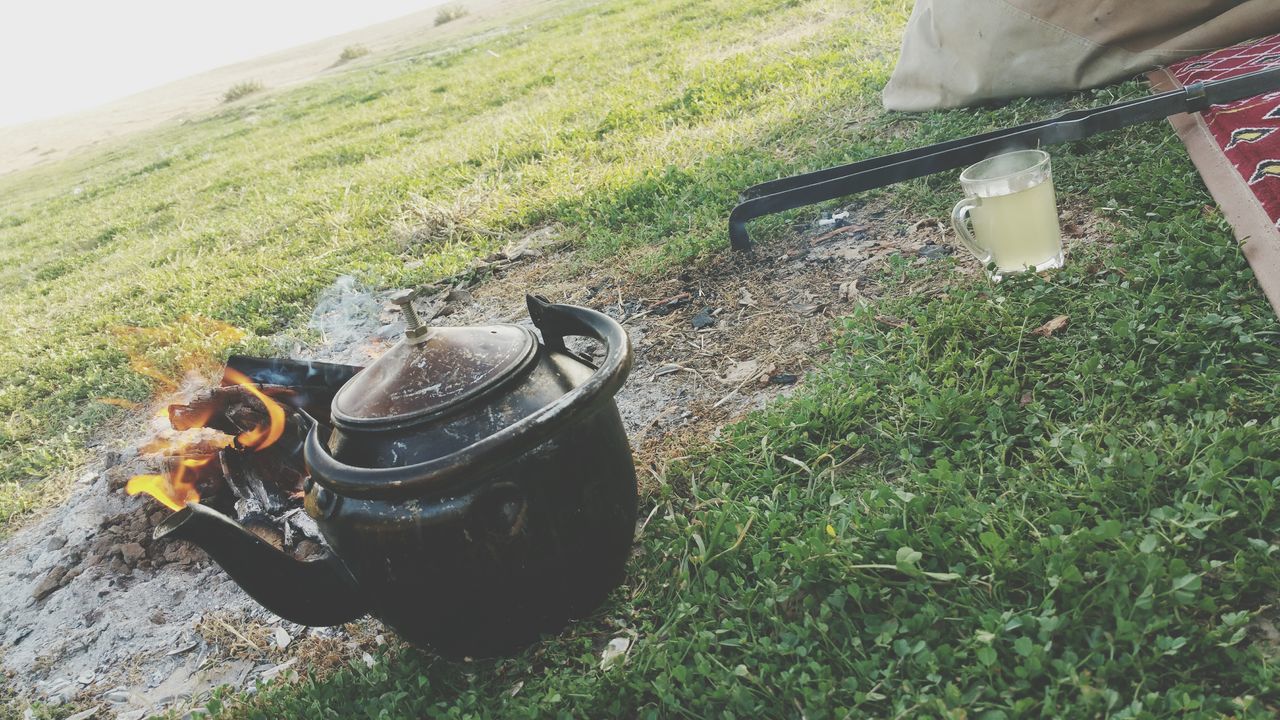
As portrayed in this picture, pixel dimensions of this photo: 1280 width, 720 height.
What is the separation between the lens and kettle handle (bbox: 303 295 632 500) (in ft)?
5.35

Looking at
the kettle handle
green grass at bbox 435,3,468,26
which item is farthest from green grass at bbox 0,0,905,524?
green grass at bbox 435,3,468,26

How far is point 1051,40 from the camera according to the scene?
4.23 meters

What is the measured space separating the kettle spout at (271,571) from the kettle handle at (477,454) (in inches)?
11.0

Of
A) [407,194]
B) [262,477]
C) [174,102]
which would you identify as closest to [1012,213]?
[262,477]

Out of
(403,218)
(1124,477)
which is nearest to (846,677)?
(1124,477)

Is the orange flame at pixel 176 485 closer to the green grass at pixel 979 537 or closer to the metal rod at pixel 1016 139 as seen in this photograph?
the green grass at pixel 979 537

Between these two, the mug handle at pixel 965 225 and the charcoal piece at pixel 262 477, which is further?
the charcoal piece at pixel 262 477

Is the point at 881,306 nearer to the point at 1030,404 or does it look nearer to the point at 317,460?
the point at 1030,404

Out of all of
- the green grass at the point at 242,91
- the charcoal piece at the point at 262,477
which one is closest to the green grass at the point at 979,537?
the charcoal piece at the point at 262,477

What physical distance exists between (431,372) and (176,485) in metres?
1.57

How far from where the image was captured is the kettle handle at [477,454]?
1.63m

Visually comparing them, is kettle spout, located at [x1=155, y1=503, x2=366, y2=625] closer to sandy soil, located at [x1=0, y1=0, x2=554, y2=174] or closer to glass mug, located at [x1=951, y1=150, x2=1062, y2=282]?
glass mug, located at [x1=951, y1=150, x2=1062, y2=282]

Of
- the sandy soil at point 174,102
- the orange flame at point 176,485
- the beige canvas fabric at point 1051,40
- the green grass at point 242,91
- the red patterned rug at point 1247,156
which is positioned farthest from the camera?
the green grass at point 242,91

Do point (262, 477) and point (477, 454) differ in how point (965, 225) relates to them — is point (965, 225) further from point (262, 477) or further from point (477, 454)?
point (262, 477)
